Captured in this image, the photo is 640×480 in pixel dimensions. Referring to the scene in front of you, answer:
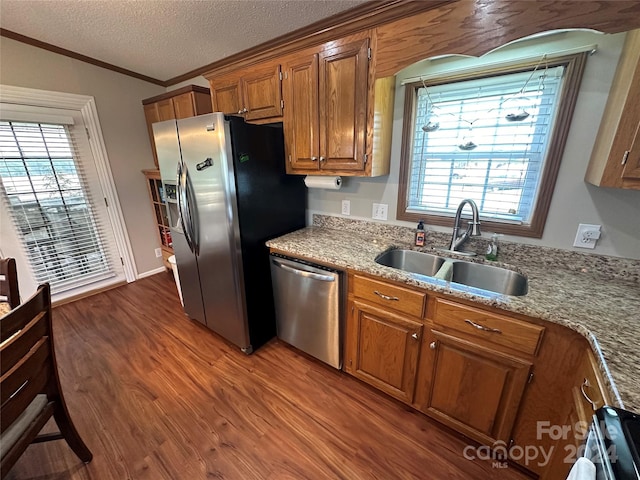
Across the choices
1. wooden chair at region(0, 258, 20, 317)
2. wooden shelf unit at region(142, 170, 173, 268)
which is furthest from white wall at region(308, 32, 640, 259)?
wooden shelf unit at region(142, 170, 173, 268)

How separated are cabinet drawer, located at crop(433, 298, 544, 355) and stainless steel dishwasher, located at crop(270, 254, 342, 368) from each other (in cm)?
60

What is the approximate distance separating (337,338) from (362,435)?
1.75 feet

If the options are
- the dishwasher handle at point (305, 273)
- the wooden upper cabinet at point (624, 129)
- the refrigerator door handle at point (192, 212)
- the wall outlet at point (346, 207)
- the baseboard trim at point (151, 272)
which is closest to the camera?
the wooden upper cabinet at point (624, 129)

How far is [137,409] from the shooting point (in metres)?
1.60

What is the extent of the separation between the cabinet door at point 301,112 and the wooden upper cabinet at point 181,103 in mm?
1270

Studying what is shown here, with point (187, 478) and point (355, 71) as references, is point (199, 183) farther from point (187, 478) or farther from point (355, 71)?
point (187, 478)

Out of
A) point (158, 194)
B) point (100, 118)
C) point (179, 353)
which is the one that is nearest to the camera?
point (179, 353)

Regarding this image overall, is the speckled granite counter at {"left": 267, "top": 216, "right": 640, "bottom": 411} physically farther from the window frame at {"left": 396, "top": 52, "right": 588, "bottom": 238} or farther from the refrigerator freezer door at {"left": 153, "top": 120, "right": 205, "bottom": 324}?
the refrigerator freezer door at {"left": 153, "top": 120, "right": 205, "bottom": 324}

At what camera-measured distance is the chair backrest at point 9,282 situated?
4.05 feet

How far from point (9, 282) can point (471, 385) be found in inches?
90.9

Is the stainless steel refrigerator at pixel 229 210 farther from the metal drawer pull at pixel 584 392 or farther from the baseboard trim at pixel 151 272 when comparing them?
the metal drawer pull at pixel 584 392

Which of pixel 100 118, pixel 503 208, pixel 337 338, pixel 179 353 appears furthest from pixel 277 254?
pixel 100 118

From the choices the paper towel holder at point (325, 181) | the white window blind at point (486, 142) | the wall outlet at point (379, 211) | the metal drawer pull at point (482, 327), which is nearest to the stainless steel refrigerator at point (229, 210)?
the paper towel holder at point (325, 181)

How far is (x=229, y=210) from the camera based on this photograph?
1661mm
